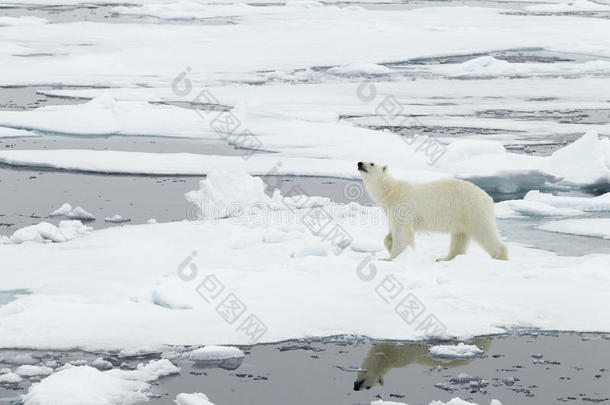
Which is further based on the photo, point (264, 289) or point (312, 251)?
point (312, 251)

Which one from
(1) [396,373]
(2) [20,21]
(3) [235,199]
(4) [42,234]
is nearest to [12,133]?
(3) [235,199]

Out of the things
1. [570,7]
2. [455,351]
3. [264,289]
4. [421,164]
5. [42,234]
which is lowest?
[455,351]

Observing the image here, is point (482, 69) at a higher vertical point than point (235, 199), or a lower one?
higher

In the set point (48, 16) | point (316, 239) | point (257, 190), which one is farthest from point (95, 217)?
point (48, 16)

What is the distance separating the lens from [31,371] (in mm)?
3936

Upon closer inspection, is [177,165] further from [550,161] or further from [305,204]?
Answer: [550,161]

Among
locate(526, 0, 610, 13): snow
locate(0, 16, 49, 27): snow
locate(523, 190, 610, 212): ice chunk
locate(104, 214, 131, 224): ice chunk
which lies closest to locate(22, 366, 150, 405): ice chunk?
locate(104, 214, 131, 224): ice chunk

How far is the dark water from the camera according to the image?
3789 mm

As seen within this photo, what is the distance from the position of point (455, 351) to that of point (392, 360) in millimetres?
294

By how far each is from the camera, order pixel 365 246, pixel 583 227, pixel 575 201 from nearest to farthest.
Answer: pixel 365 246, pixel 583 227, pixel 575 201

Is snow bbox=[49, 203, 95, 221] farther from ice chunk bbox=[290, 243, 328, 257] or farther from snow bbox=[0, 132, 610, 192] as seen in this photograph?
ice chunk bbox=[290, 243, 328, 257]

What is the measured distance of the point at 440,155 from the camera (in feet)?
29.2

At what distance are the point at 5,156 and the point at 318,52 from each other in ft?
30.0

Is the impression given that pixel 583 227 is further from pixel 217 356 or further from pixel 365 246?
pixel 217 356
